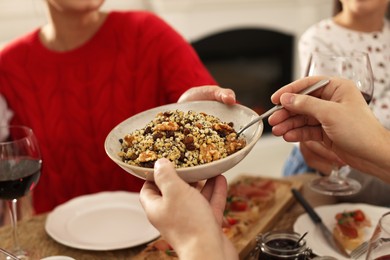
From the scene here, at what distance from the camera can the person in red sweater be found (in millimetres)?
1947

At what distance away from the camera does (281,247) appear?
1168 mm

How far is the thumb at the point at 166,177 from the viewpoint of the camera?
93 cm

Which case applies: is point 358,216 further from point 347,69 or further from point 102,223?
point 102,223

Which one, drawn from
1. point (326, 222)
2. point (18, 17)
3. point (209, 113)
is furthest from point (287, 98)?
point (18, 17)

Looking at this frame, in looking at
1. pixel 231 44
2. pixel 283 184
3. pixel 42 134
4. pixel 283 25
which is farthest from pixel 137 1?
pixel 283 184

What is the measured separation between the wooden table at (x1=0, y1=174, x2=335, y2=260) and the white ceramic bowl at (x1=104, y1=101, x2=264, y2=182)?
1.10 ft

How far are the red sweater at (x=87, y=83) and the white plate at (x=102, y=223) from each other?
394 mm

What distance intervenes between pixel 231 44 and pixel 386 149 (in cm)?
307

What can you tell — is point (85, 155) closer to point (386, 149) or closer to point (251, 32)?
point (386, 149)

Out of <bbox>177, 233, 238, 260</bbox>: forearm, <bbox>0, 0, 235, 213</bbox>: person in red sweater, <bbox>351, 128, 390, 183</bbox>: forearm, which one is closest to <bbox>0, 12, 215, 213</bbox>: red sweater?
<bbox>0, 0, 235, 213</bbox>: person in red sweater

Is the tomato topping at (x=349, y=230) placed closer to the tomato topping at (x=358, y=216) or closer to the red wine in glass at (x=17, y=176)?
the tomato topping at (x=358, y=216)

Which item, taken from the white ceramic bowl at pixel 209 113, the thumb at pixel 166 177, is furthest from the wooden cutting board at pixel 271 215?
the thumb at pixel 166 177

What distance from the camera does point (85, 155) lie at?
1978mm

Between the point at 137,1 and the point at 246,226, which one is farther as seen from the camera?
the point at 137,1
